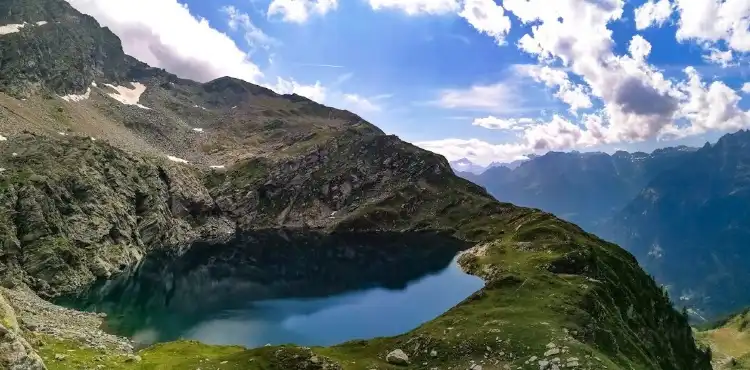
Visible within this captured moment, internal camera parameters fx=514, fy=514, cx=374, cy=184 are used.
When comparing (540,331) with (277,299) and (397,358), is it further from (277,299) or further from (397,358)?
(277,299)

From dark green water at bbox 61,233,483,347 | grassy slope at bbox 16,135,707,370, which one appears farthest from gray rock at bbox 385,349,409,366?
dark green water at bbox 61,233,483,347

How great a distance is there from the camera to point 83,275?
116m

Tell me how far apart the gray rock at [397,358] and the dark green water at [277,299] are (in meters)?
28.2

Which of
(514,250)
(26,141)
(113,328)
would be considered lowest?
(113,328)

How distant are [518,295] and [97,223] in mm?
115343

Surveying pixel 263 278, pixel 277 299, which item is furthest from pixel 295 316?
pixel 263 278

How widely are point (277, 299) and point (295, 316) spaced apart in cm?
1783

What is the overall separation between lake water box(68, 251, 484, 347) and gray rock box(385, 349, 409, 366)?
27542mm

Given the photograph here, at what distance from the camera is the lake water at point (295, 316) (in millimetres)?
86000

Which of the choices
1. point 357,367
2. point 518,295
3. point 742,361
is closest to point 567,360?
point 357,367

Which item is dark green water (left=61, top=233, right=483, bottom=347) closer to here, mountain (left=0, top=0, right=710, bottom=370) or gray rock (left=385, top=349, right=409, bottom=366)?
mountain (left=0, top=0, right=710, bottom=370)

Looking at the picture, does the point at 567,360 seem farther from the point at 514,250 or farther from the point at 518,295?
the point at 514,250

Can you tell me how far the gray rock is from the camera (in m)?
54.6

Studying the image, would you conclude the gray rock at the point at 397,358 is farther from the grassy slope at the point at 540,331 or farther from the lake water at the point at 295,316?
the lake water at the point at 295,316
